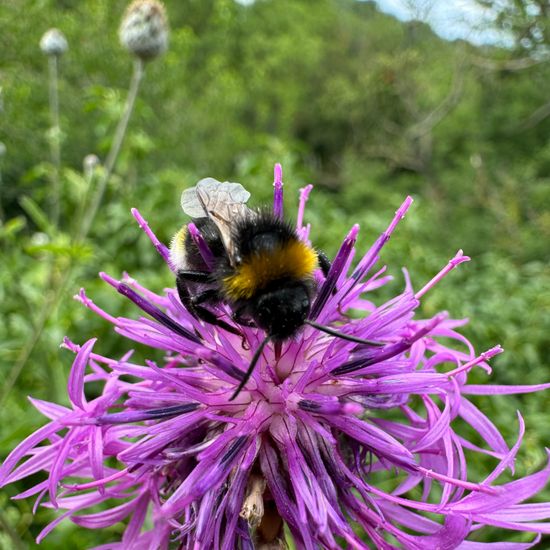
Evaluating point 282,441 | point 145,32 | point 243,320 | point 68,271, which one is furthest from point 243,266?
point 145,32

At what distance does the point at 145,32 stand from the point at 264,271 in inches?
96.1

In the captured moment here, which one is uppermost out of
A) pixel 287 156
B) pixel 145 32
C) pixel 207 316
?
pixel 287 156

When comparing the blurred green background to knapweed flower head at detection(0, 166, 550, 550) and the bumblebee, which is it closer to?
knapweed flower head at detection(0, 166, 550, 550)

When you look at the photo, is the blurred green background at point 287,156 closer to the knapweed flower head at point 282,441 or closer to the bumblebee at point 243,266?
the knapweed flower head at point 282,441

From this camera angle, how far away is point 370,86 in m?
14.6

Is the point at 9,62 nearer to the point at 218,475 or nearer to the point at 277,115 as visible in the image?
the point at 218,475

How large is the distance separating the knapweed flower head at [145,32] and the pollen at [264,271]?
2334 mm

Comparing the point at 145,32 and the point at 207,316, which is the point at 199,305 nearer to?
the point at 207,316

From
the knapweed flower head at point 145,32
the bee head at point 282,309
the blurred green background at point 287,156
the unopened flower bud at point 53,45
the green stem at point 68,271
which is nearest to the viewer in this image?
the bee head at point 282,309

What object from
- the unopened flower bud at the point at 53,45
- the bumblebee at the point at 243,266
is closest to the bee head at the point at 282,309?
the bumblebee at the point at 243,266

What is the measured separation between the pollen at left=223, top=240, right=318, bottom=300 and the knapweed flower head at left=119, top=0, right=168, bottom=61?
233 centimetres

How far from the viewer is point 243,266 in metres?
1.12

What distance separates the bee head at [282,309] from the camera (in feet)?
3.60

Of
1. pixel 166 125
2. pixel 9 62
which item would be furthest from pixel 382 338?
pixel 166 125
